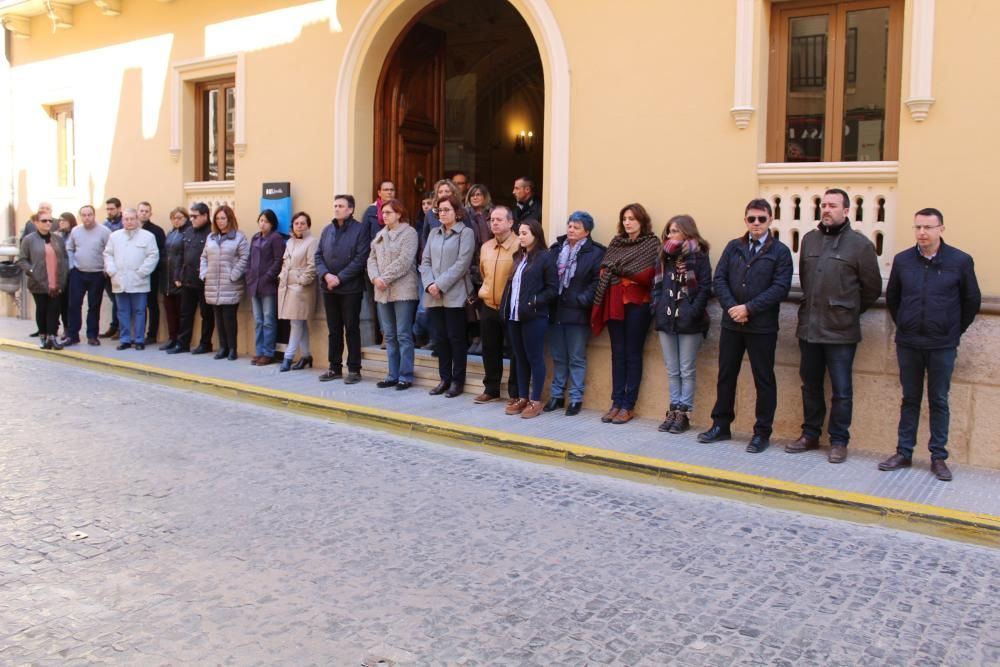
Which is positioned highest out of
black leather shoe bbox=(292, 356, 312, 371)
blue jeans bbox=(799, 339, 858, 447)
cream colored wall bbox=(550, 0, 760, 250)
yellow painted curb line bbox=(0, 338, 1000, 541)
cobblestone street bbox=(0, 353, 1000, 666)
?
cream colored wall bbox=(550, 0, 760, 250)

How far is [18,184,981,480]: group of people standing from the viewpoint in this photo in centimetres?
Result: 642

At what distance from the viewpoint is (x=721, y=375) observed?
285 inches

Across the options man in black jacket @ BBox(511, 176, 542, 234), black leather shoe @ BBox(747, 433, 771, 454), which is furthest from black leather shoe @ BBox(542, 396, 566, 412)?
black leather shoe @ BBox(747, 433, 771, 454)

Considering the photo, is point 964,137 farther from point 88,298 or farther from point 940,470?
point 88,298

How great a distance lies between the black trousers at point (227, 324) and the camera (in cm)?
1131

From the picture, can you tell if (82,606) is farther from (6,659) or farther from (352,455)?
(352,455)

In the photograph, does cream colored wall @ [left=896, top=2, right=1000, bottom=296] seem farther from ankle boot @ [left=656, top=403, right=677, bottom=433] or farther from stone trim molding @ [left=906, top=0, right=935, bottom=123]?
ankle boot @ [left=656, top=403, right=677, bottom=433]

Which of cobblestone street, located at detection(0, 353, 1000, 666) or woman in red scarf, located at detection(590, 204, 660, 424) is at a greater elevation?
woman in red scarf, located at detection(590, 204, 660, 424)

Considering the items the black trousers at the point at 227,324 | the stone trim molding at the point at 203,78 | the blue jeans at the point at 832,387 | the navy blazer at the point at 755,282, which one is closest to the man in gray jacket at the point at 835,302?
the blue jeans at the point at 832,387

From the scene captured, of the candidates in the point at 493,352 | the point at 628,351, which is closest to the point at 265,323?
the point at 493,352

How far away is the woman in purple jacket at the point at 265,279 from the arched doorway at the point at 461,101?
4.75 feet

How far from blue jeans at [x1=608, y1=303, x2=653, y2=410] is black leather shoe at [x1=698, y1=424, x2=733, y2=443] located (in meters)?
0.84

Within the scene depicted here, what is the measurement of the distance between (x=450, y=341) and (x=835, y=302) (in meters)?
3.88

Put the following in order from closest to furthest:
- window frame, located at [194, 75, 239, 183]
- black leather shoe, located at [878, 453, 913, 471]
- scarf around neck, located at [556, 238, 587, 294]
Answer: black leather shoe, located at [878, 453, 913, 471] → scarf around neck, located at [556, 238, 587, 294] → window frame, located at [194, 75, 239, 183]
